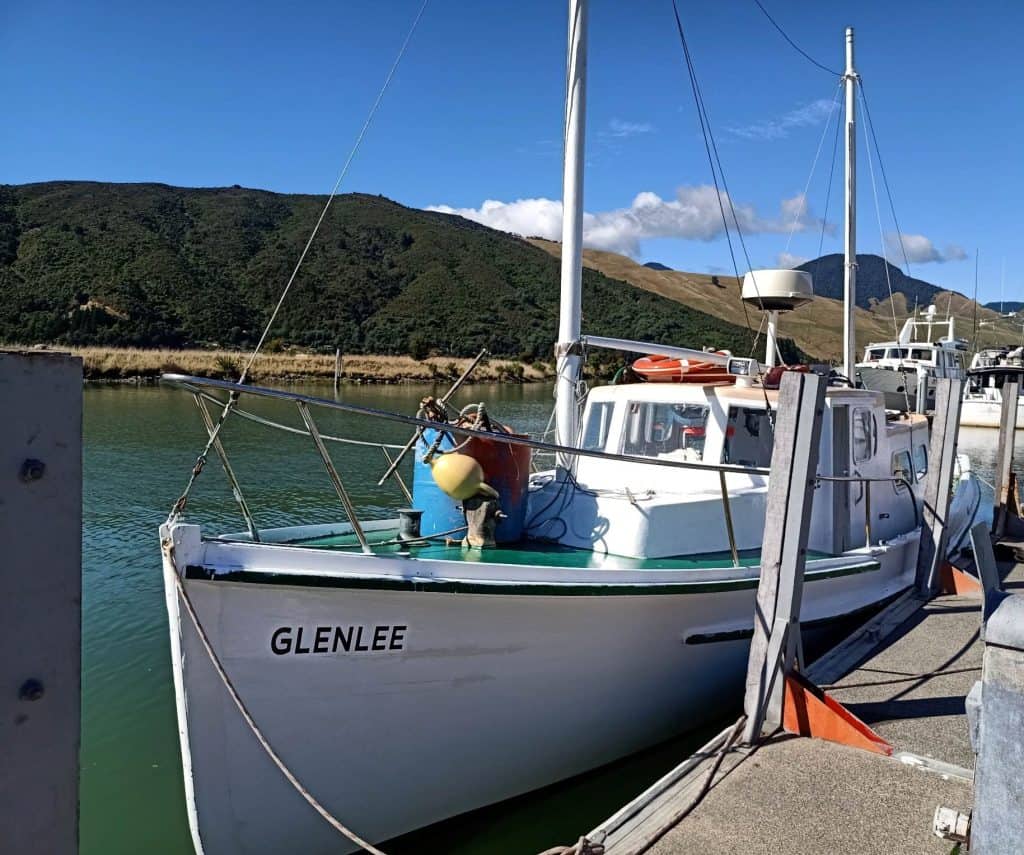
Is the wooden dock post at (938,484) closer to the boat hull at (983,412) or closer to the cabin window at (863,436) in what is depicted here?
the cabin window at (863,436)

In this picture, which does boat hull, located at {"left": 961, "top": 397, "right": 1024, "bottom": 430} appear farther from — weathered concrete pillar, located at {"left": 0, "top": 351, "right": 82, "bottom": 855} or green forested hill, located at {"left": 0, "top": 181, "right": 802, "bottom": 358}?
weathered concrete pillar, located at {"left": 0, "top": 351, "right": 82, "bottom": 855}

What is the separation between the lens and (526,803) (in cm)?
579

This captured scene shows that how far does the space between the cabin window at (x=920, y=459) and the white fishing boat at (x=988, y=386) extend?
28.8 m

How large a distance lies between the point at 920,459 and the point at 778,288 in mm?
3201

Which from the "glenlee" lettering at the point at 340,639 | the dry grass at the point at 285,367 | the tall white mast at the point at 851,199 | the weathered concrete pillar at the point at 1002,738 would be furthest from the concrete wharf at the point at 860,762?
the dry grass at the point at 285,367

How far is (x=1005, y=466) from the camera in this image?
12500mm

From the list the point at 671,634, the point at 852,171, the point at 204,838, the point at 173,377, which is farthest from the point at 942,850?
the point at 852,171

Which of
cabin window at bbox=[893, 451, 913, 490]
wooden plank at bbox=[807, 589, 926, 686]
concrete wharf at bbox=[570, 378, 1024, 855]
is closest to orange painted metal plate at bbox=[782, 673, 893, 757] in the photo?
concrete wharf at bbox=[570, 378, 1024, 855]

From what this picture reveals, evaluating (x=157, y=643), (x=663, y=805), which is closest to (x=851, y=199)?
(x=663, y=805)

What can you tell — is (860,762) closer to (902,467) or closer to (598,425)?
(598,425)

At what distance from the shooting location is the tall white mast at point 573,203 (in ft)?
23.6

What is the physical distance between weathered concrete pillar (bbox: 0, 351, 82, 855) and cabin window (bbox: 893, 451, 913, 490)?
8926mm

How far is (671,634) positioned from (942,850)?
7.23 ft

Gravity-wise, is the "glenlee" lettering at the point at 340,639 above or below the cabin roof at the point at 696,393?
below
